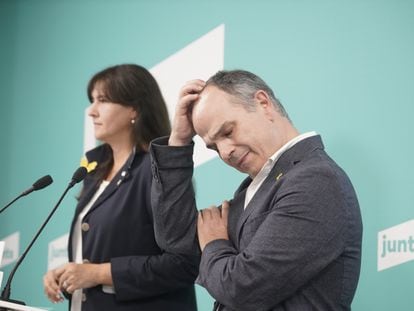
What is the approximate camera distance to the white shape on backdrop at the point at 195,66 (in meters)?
2.54

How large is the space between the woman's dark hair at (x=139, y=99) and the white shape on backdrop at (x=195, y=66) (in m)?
0.32

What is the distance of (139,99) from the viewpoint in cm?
227

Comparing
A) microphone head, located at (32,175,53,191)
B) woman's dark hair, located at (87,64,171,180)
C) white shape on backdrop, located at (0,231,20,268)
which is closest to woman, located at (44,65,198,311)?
woman's dark hair, located at (87,64,171,180)

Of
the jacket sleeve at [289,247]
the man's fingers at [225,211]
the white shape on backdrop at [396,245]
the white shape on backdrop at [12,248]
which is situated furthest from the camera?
the white shape on backdrop at [12,248]

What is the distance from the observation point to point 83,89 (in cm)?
321

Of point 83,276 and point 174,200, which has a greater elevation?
point 174,200

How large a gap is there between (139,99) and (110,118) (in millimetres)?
123

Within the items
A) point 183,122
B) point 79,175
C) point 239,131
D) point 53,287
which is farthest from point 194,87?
point 53,287

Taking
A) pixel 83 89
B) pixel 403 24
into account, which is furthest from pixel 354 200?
pixel 83 89

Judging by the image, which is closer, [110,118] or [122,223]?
[122,223]

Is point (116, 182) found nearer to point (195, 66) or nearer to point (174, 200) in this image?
point (174, 200)

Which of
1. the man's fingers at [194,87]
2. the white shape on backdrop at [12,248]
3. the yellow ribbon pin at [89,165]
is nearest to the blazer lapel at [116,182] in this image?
the yellow ribbon pin at [89,165]

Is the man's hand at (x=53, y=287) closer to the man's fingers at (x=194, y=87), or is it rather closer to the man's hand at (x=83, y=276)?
the man's hand at (x=83, y=276)

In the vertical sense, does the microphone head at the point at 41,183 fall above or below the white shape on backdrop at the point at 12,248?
above
